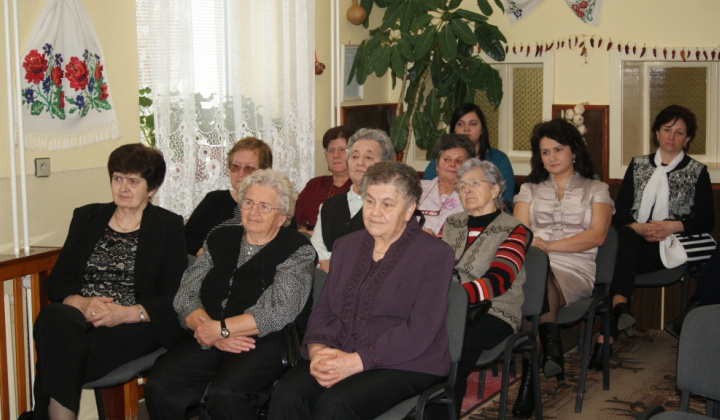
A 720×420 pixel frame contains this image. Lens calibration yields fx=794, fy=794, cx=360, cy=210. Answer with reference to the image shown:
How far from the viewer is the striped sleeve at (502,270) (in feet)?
10.2

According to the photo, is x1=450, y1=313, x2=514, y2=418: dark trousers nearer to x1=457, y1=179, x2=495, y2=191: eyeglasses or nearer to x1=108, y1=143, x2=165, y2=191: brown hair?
x1=457, y1=179, x2=495, y2=191: eyeglasses

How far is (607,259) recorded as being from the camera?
3.98 meters

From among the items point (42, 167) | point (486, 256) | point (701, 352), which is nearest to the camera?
point (701, 352)

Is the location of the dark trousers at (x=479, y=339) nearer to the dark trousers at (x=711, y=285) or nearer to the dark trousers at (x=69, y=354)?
the dark trousers at (x=711, y=285)

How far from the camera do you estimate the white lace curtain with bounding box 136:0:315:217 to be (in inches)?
152

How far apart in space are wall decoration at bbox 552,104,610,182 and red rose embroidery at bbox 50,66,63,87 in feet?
11.0

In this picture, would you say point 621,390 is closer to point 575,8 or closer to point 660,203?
point 660,203

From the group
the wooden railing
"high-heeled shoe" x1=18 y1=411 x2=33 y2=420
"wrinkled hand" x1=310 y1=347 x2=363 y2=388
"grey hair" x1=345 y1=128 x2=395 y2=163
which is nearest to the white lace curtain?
the wooden railing

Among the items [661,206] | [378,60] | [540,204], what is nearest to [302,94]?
[378,60]

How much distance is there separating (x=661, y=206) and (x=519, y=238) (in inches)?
69.4

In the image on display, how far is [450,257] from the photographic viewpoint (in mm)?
2713

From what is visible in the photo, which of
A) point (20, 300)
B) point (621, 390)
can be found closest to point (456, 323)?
point (621, 390)

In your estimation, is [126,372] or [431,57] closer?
[126,372]

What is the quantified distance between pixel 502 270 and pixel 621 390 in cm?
133
